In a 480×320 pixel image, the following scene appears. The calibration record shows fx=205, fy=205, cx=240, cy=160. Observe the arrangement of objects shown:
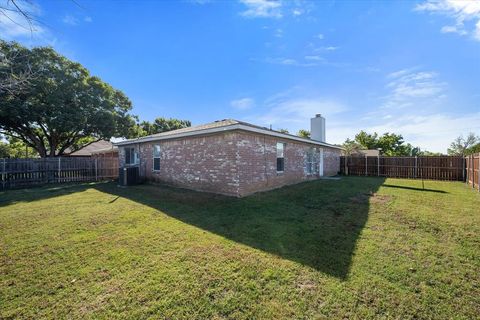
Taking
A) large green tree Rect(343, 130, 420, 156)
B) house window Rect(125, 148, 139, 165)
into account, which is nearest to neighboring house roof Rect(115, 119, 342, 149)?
house window Rect(125, 148, 139, 165)

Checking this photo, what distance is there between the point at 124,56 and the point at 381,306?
12.3m

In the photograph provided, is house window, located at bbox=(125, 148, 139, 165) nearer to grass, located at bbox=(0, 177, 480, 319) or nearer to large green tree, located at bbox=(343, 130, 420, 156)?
grass, located at bbox=(0, 177, 480, 319)

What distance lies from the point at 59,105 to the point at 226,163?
14144 mm

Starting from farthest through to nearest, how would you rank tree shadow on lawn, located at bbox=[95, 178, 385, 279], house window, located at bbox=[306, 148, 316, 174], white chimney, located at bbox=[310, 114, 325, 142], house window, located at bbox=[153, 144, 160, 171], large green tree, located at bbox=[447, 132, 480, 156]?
large green tree, located at bbox=[447, 132, 480, 156]
white chimney, located at bbox=[310, 114, 325, 142]
house window, located at bbox=[306, 148, 316, 174]
house window, located at bbox=[153, 144, 160, 171]
tree shadow on lawn, located at bbox=[95, 178, 385, 279]

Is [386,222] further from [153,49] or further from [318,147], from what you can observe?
[153,49]

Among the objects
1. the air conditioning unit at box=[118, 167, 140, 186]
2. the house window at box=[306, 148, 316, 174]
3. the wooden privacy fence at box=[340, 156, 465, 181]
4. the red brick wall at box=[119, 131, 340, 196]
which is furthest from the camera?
the wooden privacy fence at box=[340, 156, 465, 181]

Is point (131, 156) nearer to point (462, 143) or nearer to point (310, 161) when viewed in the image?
point (310, 161)

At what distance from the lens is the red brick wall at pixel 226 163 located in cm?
784

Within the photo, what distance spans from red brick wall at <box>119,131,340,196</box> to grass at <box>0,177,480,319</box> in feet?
6.89

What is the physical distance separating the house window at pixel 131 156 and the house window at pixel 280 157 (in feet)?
28.7

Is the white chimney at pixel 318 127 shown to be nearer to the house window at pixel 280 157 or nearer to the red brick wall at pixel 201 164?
the house window at pixel 280 157

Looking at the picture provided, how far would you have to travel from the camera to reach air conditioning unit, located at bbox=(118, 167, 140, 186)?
1114cm

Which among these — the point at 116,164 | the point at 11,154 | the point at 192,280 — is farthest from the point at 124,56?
the point at 11,154

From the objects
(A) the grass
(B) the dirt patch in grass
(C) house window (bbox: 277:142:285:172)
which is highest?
(C) house window (bbox: 277:142:285:172)
